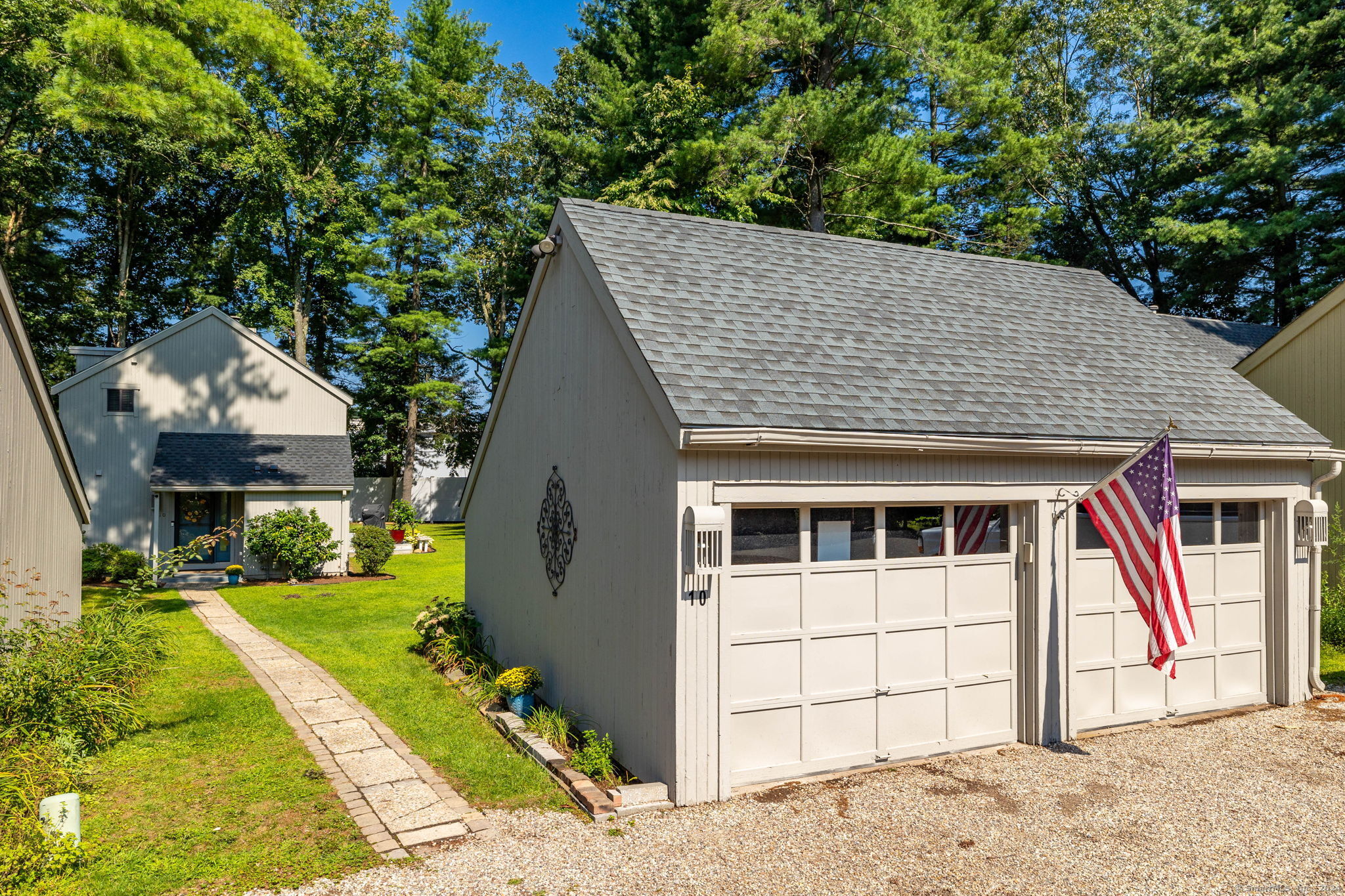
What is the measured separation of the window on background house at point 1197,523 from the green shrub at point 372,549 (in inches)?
716

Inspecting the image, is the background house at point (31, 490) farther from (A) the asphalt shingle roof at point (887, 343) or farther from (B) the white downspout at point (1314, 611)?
(B) the white downspout at point (1314, 611)

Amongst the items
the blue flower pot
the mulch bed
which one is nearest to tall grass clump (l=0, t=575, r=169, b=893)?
the blue flower pot

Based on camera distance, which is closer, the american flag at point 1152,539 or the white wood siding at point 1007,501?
the white wood siding at point 1007,501

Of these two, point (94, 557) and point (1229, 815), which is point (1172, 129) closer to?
point (1229, 815)

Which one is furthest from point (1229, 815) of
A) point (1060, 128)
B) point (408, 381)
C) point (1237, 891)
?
point (408, 381)

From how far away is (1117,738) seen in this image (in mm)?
7652

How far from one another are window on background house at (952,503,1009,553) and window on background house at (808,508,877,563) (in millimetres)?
1031

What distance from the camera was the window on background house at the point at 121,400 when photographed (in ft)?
67.1

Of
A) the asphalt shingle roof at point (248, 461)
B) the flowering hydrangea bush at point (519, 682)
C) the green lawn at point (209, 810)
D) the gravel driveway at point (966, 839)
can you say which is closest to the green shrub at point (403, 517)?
the asphalt shingle roof at point (248, 461)

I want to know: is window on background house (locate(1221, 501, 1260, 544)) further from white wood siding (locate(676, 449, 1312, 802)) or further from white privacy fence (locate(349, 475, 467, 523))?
white privacy fence (locate(349, 475, 467, 523))

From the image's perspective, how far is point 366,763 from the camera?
23.2 feet

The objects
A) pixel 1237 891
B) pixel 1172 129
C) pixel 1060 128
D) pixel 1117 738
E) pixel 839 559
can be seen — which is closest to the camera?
pixel 1237 891

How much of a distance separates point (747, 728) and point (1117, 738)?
4.15 meters

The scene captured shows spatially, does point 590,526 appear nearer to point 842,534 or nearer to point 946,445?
point 842,534
